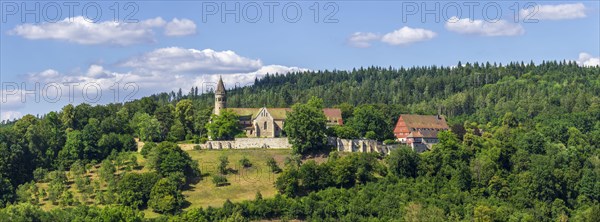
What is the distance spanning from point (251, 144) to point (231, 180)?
11094mm

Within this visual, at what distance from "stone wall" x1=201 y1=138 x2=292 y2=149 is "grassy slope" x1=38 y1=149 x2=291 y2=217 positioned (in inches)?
56.9

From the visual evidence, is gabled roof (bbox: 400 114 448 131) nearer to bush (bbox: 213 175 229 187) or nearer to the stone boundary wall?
the stone boundary wall

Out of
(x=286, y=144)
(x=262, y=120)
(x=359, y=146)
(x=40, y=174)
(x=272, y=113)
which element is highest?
(x=272, y=113)

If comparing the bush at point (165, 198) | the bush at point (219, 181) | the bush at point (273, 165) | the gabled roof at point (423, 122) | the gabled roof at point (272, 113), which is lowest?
the bush at point (165, 198)

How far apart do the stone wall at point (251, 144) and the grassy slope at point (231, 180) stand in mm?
1446

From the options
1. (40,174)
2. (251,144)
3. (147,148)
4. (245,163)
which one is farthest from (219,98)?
(40,174)

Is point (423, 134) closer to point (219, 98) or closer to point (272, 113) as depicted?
point (272, 113)

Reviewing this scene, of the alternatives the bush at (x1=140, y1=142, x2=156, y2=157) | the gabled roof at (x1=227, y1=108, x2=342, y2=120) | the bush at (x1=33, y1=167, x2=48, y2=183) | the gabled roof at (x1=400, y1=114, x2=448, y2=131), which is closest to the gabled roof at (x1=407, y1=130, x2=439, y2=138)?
the gabled roof at (x1=400, y1=114, x2=448, y2=131)

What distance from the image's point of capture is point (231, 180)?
100 meters

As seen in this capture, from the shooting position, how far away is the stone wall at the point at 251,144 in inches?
4338

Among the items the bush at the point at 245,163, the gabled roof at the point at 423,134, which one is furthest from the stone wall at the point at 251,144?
the gabled roof at the point at 423,134

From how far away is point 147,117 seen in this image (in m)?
117

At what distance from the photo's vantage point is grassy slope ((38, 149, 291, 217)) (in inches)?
3765

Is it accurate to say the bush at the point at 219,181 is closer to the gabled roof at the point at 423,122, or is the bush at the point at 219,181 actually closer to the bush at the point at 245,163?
the bush at the point at 245,163
